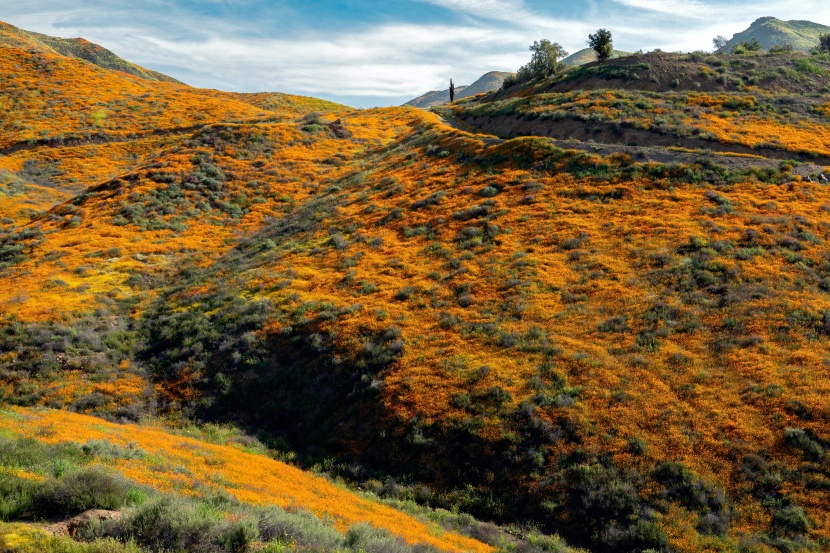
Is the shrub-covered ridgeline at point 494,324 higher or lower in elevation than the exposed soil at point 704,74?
lower

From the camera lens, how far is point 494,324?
20609mm

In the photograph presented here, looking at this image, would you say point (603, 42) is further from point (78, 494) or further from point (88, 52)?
point (88, 52)

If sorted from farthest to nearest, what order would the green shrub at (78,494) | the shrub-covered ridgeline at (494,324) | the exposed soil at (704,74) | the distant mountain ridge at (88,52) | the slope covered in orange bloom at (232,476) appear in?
the distant mountain ridge at (88,52) < the exposed soil at (704,74) < the shrub-covered ridgeline at (494,324) < the slope covered in orange bloom at (232,476) < the green shrub at (78,494)

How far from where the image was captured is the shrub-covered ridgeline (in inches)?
506

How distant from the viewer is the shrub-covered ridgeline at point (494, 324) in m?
12.9

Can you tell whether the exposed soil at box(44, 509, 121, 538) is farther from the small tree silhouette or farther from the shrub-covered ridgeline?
the small tree silhouette

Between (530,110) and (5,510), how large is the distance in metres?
51.2

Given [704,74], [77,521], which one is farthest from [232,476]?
[704,74]

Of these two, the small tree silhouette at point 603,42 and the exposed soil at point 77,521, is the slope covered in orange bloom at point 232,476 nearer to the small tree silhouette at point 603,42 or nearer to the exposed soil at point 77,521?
the exposed soil at point 77,521

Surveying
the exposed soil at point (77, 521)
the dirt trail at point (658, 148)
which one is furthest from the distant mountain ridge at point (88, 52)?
the exposed soil at point (77, 521)

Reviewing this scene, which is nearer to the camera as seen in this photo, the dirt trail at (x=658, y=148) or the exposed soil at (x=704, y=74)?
the dirt trail at (x=658, y=148)

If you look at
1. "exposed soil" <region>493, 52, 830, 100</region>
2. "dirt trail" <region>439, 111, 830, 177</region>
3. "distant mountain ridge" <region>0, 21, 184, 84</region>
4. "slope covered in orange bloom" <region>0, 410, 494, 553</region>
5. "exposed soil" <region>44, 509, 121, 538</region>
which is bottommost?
"slope covered in orange bloom" <region>0, 410, 494, 553</region>

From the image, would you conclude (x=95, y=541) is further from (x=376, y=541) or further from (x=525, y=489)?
(x=525, y=489)

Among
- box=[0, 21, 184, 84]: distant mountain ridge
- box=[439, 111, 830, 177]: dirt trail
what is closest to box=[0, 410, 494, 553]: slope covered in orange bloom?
box=[439, 111, 830, 177]: dirt trail
